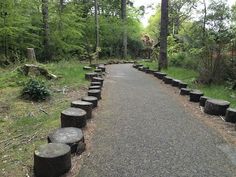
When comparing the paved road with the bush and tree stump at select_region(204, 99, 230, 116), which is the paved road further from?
the bush

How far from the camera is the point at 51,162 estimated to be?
3650 millimetres

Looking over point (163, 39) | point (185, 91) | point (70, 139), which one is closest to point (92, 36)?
point (163, 39)

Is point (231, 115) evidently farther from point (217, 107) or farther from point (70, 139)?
point (70, 139)

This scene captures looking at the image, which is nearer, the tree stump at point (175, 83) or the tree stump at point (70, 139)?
the tree stump at point (70, 139)

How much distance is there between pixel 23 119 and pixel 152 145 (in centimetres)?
305

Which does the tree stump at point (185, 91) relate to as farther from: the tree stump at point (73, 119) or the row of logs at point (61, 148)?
the tree stump at point (73, 119)

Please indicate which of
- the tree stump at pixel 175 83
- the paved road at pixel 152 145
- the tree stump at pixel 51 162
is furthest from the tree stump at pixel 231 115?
the tree stump at pixel 175 83

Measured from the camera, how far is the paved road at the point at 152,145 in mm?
3918

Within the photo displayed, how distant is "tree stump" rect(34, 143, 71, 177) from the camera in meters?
3.64

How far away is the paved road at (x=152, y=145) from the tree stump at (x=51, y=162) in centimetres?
27

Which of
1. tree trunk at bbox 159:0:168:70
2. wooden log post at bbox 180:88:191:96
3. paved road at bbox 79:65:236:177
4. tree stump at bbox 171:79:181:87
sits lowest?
paved road at bbox 79:65:236:177

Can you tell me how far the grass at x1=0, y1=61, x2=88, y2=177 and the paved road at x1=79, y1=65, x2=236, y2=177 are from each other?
0.94 m

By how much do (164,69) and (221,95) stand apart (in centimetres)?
612

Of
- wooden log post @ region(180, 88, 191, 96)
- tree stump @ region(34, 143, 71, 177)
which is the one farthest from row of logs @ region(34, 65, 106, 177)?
wooden log post @ region(180, 88, 191, 96)
